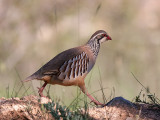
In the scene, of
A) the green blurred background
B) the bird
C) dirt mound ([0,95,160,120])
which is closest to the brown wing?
the bird

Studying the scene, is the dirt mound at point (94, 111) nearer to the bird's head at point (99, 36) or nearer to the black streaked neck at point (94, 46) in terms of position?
the black streaked neck at point (94, 46)

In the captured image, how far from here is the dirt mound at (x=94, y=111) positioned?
10.6 feet

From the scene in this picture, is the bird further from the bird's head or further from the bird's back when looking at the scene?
the bird's head

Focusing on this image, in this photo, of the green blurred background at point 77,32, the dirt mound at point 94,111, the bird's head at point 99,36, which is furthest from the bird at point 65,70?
the green blurred background at point 77,32

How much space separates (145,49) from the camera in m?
11.4

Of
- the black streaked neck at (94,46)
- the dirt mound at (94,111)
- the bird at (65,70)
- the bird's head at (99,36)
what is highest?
the bird's head at (99,36)

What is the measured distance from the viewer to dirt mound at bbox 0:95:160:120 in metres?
3.25

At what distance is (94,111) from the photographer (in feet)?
11.0

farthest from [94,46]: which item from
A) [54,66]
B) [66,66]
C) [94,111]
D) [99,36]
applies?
[94,111]

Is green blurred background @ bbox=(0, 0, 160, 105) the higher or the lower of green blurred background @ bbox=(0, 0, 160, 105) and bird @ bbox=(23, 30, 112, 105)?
the higher

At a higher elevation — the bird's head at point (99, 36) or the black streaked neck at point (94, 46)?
the bird's head at point (99, 36)

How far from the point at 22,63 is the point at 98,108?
8.34 metres

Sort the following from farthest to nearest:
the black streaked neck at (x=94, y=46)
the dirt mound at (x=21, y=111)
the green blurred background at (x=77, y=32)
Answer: the green blurred background at (x=77, y=32) → the black streaked neck at (x=94, y=46) → the dirt mound at (x=21, y=111)

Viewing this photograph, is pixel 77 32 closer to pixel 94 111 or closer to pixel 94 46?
pixel 94 46
